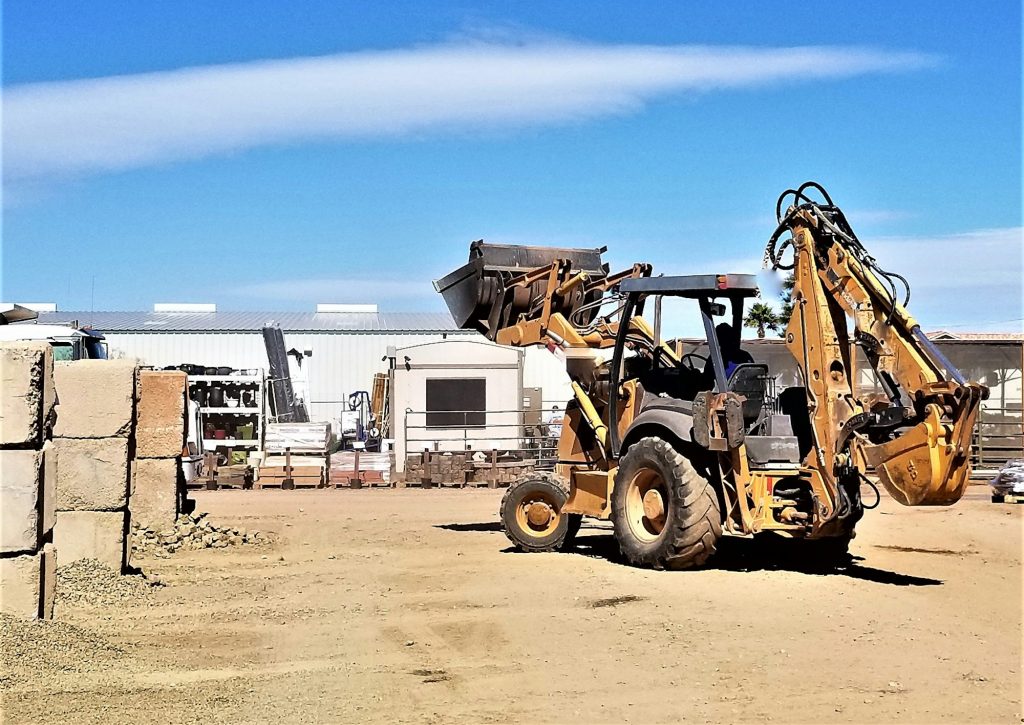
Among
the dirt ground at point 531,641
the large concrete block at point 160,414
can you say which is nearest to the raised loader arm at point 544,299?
the dirt ground at point 531,641

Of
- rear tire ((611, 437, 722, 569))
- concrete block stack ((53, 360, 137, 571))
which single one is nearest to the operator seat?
rear tire ((611, 437, 722, 569))

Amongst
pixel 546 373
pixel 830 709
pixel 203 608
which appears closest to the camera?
pixel 830 709

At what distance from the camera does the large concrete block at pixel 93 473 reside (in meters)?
12.5

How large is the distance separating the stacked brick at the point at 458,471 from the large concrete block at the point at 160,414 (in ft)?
40.0

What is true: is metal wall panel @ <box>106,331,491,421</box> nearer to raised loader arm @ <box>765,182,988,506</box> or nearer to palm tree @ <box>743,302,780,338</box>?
palm tree @ <box>743,302,780,338</box>

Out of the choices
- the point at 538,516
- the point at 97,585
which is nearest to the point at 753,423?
the point at 538,516

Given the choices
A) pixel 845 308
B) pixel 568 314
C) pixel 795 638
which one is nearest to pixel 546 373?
pixel 568 314

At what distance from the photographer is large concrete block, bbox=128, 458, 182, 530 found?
15.5 m

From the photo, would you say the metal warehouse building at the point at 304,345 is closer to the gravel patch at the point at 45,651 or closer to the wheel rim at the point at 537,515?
the wheel rim at the point at 537,515

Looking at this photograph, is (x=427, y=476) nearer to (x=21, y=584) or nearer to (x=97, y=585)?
(x=97, y=585)

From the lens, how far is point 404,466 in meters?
29.0

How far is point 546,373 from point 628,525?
1155 inches

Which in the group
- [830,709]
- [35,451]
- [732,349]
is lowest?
[830,709]

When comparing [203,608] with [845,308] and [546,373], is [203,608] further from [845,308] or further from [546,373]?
[546,373]
